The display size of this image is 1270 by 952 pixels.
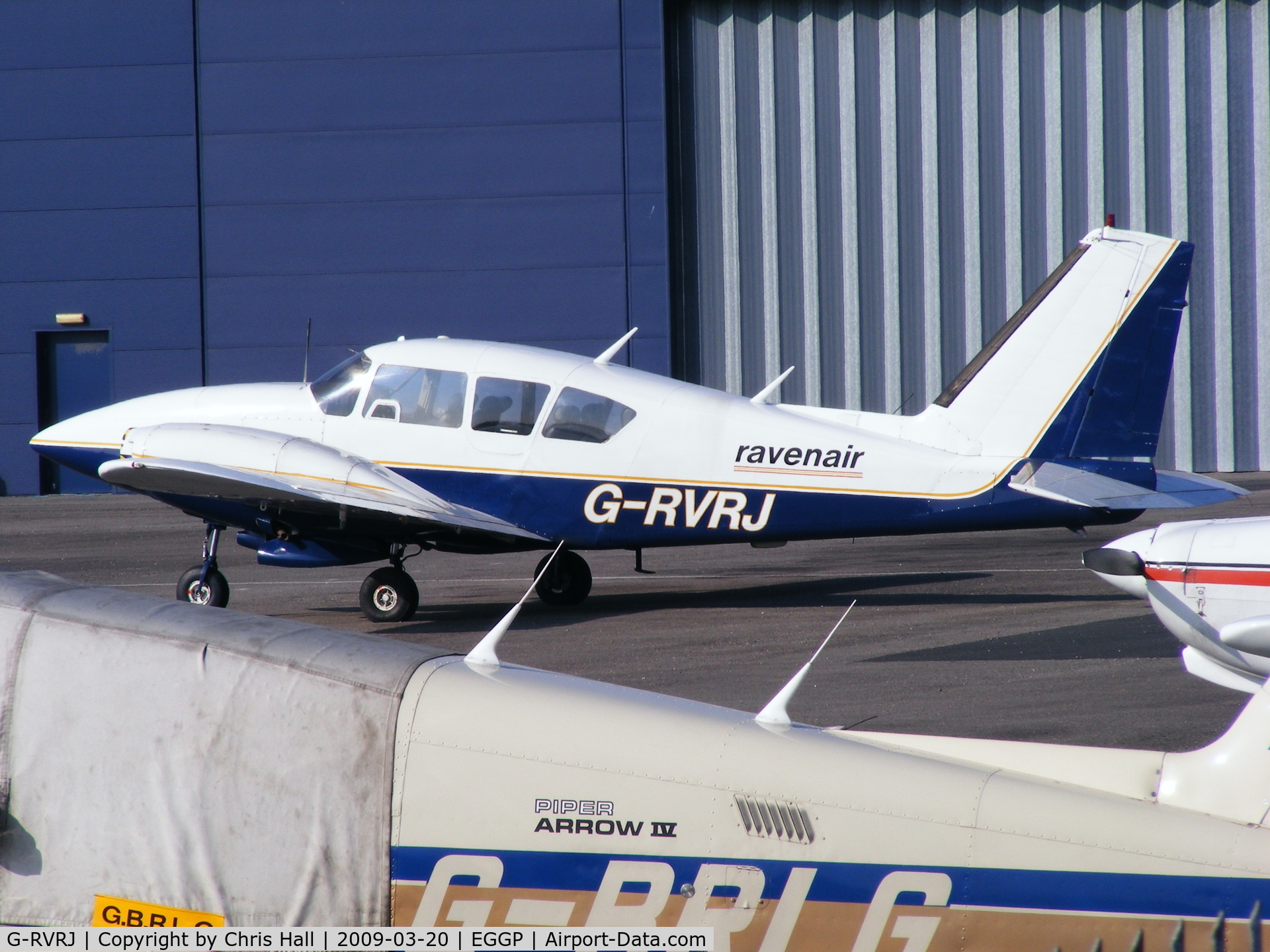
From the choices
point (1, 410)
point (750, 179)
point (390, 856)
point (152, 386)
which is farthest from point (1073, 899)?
point (1, 410)

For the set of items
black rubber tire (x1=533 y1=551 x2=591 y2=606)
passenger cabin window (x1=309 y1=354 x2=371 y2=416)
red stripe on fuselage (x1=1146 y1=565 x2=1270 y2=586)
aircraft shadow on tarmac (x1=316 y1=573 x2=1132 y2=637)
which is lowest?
aircraft shadow on tarmac (x1=316 y1=573 x2=1132 y2=637)

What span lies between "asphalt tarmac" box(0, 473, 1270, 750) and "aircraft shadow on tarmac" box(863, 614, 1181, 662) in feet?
0.08

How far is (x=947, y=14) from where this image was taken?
22.7 m

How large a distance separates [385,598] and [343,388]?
1.94 meters

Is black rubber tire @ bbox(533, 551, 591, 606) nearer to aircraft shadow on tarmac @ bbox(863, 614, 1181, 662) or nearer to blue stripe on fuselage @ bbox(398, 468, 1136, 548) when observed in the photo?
blue stripe on fuselage @ bbox(398, 468, 1136, 548)

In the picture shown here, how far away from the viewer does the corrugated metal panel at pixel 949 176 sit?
2242 centimetres

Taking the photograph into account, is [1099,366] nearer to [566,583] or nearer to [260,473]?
[566,583]

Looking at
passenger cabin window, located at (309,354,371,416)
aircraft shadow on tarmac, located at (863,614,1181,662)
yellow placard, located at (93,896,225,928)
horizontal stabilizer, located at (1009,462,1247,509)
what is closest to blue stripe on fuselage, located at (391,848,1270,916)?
yellow placard, located at (93,896,225,928)

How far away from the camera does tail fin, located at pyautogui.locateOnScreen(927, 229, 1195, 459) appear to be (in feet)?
33.0

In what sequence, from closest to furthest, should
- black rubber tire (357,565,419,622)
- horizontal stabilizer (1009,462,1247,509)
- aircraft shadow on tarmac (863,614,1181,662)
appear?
1. aircraft shadow on tarmac (863,614,1181,662)
2. horizontal stabilizer (1009,462,1247,509)
3. black rubber tire (357,565,419,622)

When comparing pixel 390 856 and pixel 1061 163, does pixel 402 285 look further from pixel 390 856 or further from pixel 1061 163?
pixel 390 856

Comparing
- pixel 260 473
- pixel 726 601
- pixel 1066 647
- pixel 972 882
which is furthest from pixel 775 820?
pixel 726 601

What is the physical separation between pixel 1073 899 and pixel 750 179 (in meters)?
21.4

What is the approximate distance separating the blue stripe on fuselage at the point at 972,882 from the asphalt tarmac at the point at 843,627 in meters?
4.05
